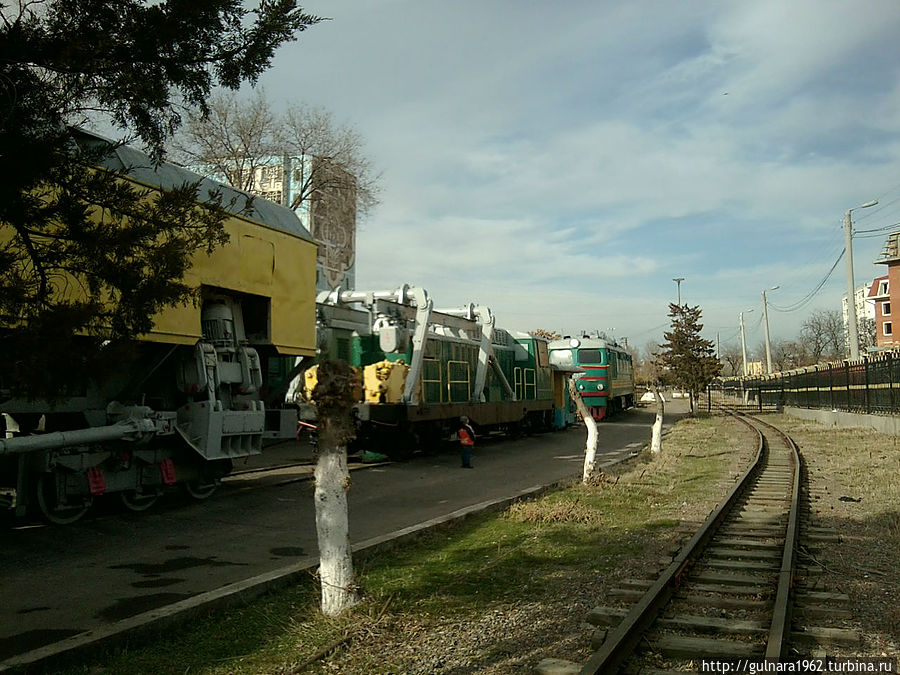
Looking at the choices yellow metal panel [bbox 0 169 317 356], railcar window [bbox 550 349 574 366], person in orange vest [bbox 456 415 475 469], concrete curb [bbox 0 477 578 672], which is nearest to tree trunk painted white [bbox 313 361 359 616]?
concrete curb [bbox 0 477 578 672]

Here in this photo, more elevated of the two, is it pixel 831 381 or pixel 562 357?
pixel 562 357

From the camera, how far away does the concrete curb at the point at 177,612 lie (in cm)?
470

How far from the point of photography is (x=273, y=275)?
11.3 m

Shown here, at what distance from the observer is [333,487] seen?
571 centimetres

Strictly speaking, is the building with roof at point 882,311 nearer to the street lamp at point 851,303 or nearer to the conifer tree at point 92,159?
the street lamp at point 851,303

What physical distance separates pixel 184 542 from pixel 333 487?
370 centimetres

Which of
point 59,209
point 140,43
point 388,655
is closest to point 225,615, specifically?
point 388,655

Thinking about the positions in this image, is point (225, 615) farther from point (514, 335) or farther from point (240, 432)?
point (514, 335)

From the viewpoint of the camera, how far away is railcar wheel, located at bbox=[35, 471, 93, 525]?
8822 millimetres

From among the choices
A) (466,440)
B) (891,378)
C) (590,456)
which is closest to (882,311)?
(891,378)

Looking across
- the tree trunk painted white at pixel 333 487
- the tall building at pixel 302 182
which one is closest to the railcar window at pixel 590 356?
the tall building at pixel 302 182

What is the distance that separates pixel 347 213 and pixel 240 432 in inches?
857

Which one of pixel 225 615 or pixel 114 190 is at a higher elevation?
pixel 114 190

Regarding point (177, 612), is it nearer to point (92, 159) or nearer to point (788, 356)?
point (92, 159)
